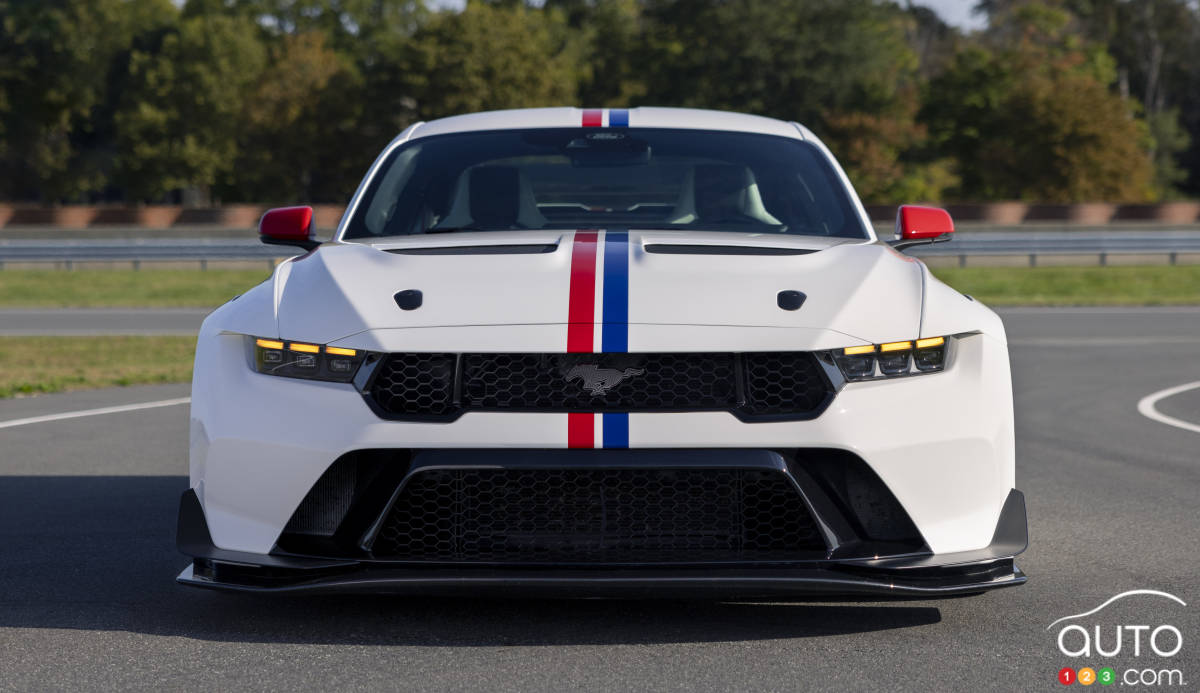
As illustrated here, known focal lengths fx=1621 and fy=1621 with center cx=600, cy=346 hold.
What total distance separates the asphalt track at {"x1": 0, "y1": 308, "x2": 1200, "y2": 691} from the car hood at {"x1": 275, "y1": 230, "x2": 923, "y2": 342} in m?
0.41

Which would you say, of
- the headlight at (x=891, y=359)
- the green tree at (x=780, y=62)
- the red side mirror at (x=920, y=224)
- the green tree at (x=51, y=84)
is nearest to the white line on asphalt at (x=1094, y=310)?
the red side mirror at (x=920, y=224)

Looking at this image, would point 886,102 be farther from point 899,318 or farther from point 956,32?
point 899,318

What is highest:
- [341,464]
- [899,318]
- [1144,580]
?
[899,318]

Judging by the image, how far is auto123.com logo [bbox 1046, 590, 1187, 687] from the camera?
4.00 metres

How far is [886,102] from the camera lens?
6750 centimetres

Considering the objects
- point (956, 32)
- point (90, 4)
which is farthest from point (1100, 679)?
point (956, 32)

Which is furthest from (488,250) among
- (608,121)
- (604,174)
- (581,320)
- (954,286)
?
(954,286)

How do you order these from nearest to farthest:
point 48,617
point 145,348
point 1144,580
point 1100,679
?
point 1100,679
point 48,617
point 1144,580
point 145,348

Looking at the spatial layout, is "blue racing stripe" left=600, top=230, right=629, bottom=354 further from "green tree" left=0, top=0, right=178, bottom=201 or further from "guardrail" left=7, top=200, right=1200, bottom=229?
"green tree" left=0, top=0, right=178, bottom=201

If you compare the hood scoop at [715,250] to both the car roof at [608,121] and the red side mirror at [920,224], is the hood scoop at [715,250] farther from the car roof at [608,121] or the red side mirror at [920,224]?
the car roof at [608,121]

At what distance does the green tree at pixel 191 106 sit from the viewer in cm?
6750

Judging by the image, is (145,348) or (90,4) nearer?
(145,348)

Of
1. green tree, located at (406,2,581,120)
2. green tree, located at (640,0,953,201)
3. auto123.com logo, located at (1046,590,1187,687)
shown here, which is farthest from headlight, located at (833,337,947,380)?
green tree, located at (640,0,953,201)

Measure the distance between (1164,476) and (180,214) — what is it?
2090 inches
